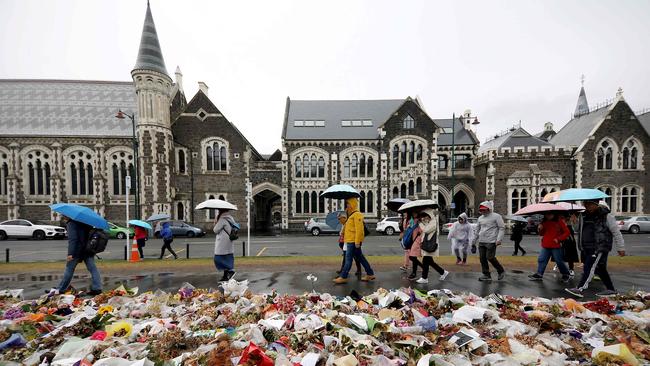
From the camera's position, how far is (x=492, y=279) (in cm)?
681

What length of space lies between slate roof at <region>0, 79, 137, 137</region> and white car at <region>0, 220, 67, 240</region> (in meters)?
8.16

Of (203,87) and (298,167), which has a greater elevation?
(203,87)

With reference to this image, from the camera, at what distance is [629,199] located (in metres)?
22.7

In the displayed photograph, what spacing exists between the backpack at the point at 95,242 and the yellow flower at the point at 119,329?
267cm

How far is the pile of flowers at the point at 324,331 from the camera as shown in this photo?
→ 284 centimetres

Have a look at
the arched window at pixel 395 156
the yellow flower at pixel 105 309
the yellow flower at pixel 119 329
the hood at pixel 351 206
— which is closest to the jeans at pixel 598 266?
the hood at pixel 351 206

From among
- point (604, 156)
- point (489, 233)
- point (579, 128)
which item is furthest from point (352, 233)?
point (579, 128)

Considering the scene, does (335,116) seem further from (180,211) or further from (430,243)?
(430,243)

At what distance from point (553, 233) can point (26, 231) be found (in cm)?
2872

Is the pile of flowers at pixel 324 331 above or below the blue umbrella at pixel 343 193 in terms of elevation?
below

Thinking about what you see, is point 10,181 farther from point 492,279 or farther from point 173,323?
point 492,279

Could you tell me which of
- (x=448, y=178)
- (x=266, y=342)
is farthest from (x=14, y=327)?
(x=448, y=178)

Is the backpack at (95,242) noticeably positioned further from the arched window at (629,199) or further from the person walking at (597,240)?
the arched window at (629,199)

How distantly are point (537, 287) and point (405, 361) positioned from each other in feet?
17.4
